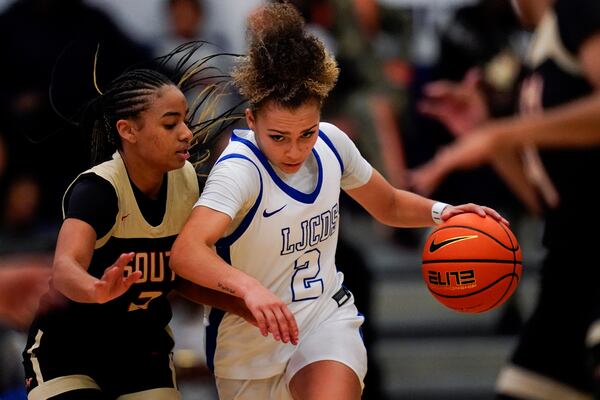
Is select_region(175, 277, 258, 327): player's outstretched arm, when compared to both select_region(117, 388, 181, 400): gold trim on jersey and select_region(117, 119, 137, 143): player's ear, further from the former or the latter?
select_region(117, 119, 137, 143): player's ear

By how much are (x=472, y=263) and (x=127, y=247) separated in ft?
3.97

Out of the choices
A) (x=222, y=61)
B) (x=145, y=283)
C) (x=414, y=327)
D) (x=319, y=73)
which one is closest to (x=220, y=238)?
(x=145, y=283)

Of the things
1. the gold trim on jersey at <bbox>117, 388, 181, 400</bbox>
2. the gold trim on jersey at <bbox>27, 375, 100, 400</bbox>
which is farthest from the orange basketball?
the gold trim on jersey at <bbox>27, 375, 100, 400</bbox>

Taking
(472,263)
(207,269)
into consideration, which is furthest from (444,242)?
(207,269)

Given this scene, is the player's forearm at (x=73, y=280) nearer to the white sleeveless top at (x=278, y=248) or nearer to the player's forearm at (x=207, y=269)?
the player's forearm at (x=207, y=269)

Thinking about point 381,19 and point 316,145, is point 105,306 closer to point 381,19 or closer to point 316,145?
point 316,145

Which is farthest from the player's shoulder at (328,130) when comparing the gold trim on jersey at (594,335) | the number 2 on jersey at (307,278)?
the gold trim on jersey at (594,335)

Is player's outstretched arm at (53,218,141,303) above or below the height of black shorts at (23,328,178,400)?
above

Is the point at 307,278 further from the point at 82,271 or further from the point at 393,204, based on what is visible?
the point at 82,271

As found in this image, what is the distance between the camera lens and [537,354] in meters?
5.18

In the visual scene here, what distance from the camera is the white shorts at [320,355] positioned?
4.12 m

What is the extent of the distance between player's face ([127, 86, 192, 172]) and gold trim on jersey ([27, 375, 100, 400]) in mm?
766

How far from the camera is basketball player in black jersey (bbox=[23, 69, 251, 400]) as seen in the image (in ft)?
12.9

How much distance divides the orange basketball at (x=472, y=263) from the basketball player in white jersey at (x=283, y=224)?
0.30ft
